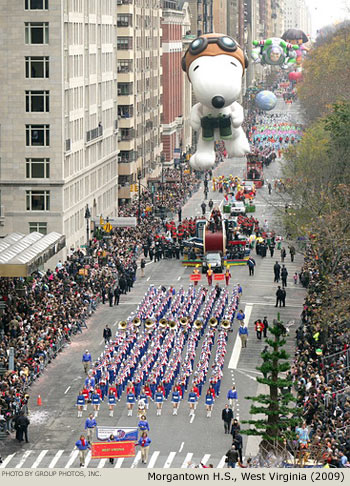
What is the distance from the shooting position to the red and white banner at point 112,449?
153 ft

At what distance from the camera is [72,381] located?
59.8 metres

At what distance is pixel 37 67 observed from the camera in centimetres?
8962

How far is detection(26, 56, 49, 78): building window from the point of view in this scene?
8938 cm

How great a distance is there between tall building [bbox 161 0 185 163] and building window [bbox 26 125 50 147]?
5855 centimetres

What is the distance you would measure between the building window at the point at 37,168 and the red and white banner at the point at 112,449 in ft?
146

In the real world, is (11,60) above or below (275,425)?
above

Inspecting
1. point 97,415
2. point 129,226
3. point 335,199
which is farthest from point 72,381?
point 129,226

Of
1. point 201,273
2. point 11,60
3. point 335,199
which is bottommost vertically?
point 201,273

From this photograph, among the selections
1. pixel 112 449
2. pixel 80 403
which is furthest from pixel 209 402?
pixel 112 449

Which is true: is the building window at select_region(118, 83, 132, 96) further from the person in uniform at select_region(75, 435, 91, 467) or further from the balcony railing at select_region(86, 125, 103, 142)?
the person in uniform at select_region(75, 435, 91, 467)

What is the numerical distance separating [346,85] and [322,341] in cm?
7682

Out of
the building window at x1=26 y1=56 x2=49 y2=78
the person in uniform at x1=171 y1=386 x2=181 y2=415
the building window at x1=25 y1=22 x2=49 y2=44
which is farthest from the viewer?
the building window at x1=26 y1=56 x2=49 y2=78

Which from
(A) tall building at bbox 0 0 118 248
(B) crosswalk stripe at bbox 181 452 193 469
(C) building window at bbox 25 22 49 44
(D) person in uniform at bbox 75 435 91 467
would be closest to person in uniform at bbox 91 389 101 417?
(B) crosswalk stripe at bbox 181 452 193 469

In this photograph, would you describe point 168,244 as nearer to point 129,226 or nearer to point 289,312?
point 129,226
